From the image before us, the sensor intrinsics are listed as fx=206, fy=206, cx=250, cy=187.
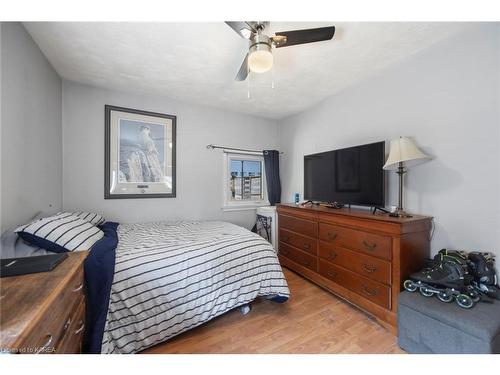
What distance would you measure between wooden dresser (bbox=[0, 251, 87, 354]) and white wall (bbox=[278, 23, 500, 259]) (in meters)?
2.54

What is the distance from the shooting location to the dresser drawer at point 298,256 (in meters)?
2.45

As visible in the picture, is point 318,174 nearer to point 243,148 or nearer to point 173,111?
point 243,148

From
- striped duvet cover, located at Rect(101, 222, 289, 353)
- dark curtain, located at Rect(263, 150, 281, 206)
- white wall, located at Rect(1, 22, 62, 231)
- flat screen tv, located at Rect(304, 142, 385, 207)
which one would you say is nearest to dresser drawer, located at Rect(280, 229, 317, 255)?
flat screen tv, located at Rect(304, 142, 385, 207)

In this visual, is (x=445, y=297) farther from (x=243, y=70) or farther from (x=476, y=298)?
(x=243, y=70)

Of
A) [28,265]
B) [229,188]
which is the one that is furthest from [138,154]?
[28,265]

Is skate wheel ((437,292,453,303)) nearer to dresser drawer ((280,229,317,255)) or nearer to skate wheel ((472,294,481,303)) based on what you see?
skate wheel ((472,294,481,303))

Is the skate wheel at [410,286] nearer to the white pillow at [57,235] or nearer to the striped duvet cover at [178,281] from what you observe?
the striped duvet cover at [178,281]

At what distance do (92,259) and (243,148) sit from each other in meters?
2.64

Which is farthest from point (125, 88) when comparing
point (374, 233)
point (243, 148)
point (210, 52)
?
point (374, 233)

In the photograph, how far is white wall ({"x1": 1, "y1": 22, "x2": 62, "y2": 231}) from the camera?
138cm

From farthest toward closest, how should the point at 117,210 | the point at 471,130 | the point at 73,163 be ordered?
the point at 117,210
the point at 73,163
the point at 471,130

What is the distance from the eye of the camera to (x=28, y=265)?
0.91 m

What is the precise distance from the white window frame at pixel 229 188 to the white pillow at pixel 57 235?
6.59ft

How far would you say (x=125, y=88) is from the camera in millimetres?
2580
